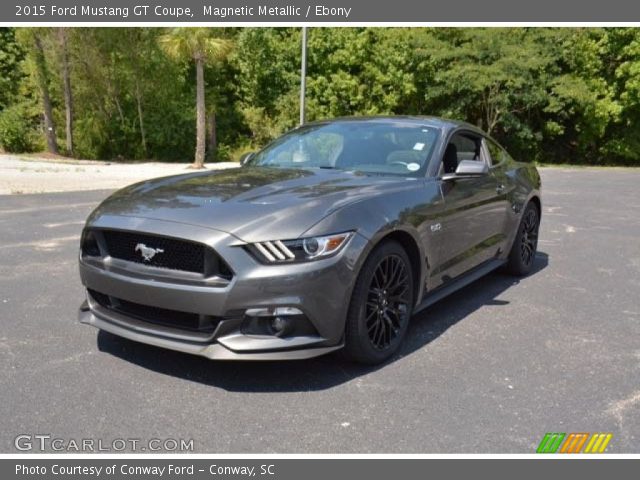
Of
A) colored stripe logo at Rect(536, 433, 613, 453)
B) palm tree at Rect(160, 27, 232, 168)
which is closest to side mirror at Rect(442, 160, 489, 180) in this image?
colored stripe logo at Rect(536, 433, 613, 453)

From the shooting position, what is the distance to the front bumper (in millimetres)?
2994

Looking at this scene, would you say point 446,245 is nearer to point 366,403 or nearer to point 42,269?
point 366,403

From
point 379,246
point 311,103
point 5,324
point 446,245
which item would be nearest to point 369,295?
point 379,246

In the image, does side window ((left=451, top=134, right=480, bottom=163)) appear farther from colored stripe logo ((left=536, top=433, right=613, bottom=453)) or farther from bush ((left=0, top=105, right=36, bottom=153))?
bush ((left=0, top=105, right=36, bottom=153))

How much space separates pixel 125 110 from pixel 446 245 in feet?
91.2

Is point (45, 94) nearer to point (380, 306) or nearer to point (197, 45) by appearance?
point (197, 45)

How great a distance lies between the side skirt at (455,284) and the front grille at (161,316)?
148cm

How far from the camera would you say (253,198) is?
3.41 m

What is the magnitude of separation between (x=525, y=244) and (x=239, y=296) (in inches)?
152

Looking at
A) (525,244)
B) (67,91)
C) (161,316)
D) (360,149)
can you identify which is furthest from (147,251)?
(67,91)

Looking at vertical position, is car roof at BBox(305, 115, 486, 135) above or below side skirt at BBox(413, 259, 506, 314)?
above

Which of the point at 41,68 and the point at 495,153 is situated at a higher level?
the point at 41,68

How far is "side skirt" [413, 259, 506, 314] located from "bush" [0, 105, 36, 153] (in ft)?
88.1

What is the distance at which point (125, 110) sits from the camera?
29141 mm
